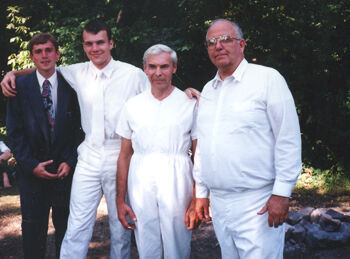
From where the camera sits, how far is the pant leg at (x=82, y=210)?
3232mm

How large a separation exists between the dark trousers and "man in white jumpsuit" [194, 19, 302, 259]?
162 cm

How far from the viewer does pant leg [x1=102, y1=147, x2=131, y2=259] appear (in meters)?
3.24

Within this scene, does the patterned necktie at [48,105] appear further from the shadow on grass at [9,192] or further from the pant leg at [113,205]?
the shadow on grass at [9,192]

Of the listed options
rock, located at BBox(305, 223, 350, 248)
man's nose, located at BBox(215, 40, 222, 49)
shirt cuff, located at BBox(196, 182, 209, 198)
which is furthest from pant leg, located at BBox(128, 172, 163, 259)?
rock, located at BBox(305, 223, 350, 248)

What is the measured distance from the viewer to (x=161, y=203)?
2.82 metres

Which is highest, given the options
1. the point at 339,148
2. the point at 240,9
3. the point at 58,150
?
the point at 240,9

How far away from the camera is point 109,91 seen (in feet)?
10.9

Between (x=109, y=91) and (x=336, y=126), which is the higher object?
(x=109, y=91)

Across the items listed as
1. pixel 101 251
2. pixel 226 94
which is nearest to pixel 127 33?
pixel 101 251

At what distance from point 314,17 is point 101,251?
20.6 ft

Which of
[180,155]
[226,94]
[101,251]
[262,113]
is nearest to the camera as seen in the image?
[262,113]

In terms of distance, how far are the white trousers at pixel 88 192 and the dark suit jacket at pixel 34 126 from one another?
282 mm

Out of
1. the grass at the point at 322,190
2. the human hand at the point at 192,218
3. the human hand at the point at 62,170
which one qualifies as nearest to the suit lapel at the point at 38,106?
the human hand at the point at 62,170

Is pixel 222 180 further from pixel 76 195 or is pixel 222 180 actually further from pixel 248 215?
pixel 76 195
